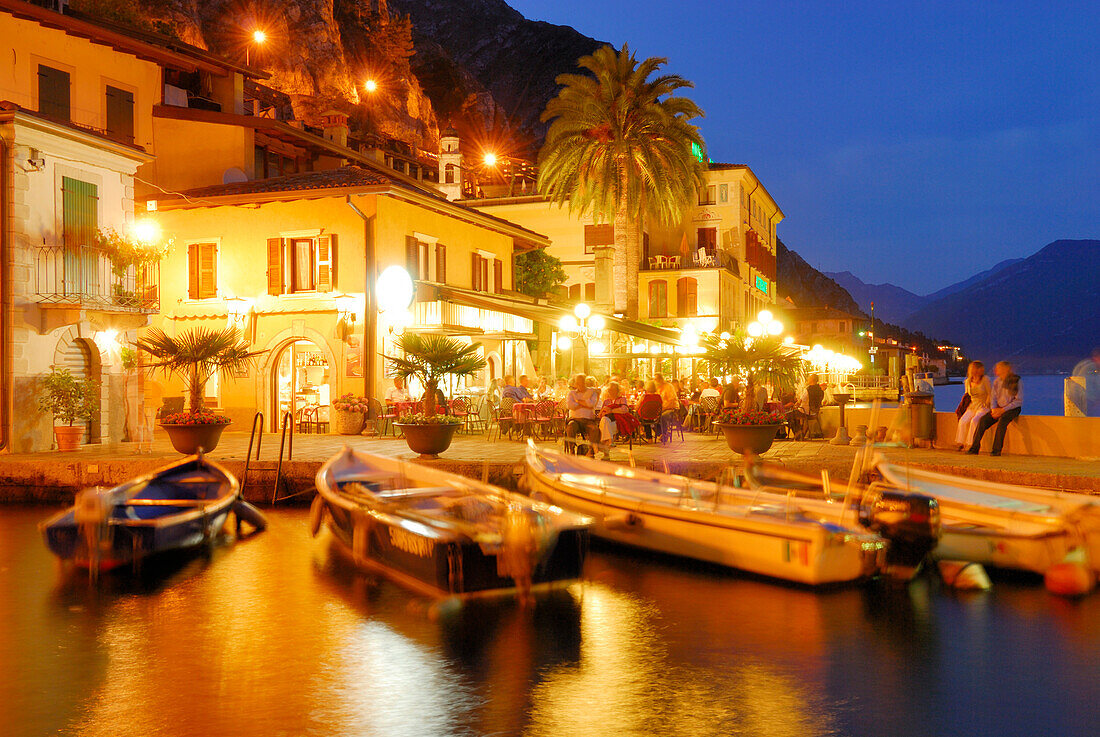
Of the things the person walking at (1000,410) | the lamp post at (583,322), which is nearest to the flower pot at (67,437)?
the lamp post at (583,322)

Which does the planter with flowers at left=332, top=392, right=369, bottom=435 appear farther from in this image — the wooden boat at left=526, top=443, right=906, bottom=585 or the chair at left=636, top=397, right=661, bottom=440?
the wooden boat at left=526, top=443, right=906, bottom=585

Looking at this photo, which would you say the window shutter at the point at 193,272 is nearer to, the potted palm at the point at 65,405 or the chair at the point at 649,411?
the potted palm at the point at 65,405

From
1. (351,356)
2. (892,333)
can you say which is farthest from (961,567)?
(892,333)

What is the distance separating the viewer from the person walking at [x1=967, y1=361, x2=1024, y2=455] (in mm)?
15383

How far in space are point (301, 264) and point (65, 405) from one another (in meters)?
6.85

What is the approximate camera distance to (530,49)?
11600cm

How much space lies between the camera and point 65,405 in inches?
733

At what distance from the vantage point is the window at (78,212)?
1930 centimetres

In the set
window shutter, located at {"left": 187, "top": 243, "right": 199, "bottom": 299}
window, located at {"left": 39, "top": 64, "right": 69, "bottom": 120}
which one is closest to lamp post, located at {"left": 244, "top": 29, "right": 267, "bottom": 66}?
window, located at {"left": 39, "top": 64, "right": 69, "bottom": 120}

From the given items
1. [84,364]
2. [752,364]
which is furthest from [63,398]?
[752,364]

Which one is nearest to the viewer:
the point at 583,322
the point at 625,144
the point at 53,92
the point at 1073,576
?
the point at 1073,576

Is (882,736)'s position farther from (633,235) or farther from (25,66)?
(633,235)

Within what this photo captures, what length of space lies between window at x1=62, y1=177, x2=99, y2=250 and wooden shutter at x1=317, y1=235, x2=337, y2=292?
5.14 m

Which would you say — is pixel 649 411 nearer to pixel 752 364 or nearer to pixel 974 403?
pixel 752 364
